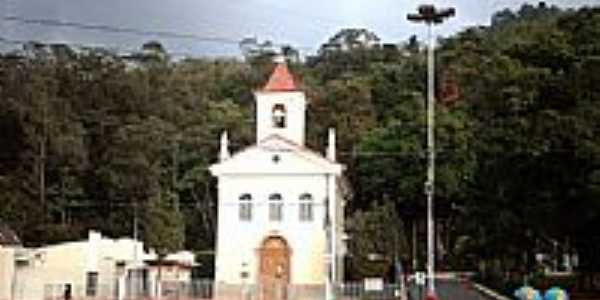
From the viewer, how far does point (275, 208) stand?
56.4 metres

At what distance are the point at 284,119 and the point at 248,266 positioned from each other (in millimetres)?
8837

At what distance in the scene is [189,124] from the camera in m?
100

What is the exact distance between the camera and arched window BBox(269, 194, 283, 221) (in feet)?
185

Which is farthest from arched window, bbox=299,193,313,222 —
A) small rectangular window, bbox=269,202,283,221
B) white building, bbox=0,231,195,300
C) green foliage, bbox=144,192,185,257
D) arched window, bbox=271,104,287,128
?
green foliage, bbox=144,192,185,257

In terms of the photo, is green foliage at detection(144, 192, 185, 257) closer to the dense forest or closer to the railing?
the dense forest

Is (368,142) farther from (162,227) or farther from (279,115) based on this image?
(279,115)

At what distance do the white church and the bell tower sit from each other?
3.22 ft

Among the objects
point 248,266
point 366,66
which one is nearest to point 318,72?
point 366,66

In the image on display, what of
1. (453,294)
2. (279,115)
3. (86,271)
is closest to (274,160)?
(279,115)

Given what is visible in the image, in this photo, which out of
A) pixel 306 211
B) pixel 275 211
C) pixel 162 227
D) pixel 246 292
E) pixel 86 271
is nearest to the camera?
pixel 246 292

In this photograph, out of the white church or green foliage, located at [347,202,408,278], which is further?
green foliage, located at [347,202,408,278]

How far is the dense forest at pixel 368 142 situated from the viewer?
4641 cm

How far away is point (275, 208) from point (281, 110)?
6105 mm

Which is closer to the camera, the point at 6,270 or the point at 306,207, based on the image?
the point at 6,270
